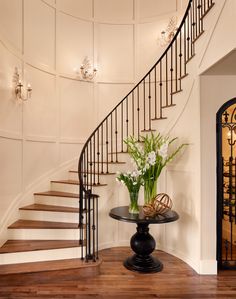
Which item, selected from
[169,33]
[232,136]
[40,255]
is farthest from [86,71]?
[40,255]

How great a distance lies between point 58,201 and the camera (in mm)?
4004

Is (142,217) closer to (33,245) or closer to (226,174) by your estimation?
(226,174)

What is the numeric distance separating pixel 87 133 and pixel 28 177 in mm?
1550

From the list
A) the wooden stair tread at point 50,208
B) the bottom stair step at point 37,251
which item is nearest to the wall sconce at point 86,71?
the wooden stair tread at point 50,208

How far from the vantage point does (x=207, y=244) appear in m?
3.12

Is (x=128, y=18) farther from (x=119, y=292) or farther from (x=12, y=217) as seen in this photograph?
(x=119, y=292)

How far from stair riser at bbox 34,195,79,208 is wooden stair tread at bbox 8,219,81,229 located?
35cm

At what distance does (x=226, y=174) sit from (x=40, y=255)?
252cm

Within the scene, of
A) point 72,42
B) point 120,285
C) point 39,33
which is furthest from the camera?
point 72,42

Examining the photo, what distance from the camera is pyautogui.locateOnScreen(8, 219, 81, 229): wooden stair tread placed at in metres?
3.46

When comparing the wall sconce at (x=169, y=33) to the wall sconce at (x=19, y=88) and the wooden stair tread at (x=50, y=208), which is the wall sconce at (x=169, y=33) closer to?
the wall sconce at (x=19, y=88)

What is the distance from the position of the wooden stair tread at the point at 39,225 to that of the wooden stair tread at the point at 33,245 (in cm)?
18

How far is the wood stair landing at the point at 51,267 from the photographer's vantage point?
9.70ft

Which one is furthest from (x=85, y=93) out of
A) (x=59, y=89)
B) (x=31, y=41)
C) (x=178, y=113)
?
(x=178, y=113)
